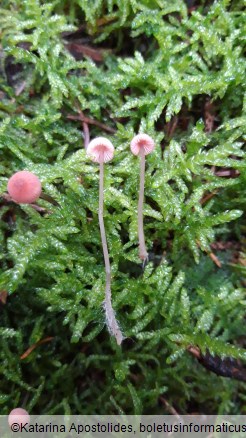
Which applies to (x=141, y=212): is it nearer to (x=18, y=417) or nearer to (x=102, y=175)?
(x=102, y=175)

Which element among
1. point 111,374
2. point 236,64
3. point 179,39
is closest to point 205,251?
point 111,374

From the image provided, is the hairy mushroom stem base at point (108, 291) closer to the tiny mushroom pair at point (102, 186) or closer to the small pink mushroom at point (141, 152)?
the tiny mushroom pair at point (102, 186)

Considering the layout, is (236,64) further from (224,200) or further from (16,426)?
(16,426)

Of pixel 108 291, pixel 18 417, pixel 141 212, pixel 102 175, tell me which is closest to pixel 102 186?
pixel 102 175

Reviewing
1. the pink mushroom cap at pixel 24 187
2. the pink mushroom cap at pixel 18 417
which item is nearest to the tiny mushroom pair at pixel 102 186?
the pink mushroom cap at pixel 24 187

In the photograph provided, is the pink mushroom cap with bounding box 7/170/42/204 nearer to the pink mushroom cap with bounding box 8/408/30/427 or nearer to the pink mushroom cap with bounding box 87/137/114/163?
the pink mushroom cap with bounding box 87/137/114/163

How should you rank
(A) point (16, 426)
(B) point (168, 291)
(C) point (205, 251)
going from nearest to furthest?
(A) point (16, 426) → (B) point (168, 291) → (C) point (205, 251)
